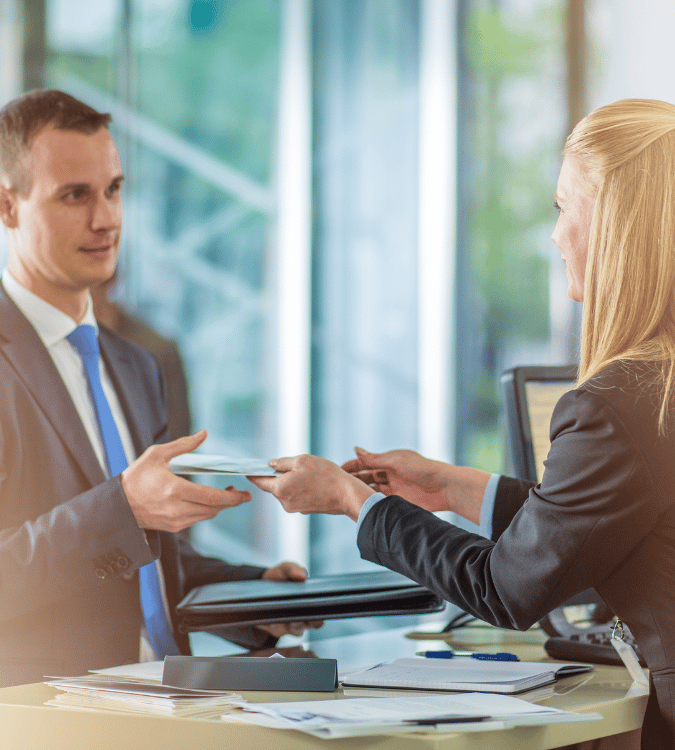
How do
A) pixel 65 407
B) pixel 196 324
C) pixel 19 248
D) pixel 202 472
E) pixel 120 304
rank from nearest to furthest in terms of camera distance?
pixel 202 472, pixel 65 407, pixel 19 248, pixel 120 304, pixel 196 324

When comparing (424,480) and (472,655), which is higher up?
(424,480)

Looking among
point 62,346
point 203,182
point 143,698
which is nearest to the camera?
point 143,698

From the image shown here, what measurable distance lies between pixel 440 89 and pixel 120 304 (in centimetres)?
197

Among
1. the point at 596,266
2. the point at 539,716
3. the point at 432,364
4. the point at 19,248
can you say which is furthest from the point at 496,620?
the point at 432,364

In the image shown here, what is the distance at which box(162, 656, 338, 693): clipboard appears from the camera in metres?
1.09

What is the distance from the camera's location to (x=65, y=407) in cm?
158

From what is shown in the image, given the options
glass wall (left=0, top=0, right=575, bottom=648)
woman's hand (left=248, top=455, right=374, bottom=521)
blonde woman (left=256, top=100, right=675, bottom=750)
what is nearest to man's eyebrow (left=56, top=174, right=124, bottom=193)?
woman's hand (left=248, top=455, right=374, bottom=521)

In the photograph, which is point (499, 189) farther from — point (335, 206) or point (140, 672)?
point (140, 672)

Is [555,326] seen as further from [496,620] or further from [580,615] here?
[496,620]

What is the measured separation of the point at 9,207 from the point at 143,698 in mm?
1065

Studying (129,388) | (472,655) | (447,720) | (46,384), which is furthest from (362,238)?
(447,720)

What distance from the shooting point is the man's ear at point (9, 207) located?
1713mm

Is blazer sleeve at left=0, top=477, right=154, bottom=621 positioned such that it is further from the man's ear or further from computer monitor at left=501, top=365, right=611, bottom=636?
computer monitor at left=501, top=365, right=611, bottom=636

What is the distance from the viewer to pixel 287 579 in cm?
175
